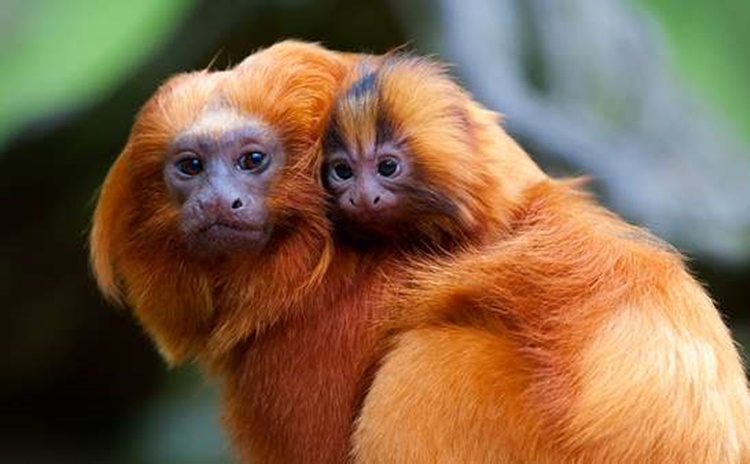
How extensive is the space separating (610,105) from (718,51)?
702 mm

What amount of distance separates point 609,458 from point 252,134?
3.97ft

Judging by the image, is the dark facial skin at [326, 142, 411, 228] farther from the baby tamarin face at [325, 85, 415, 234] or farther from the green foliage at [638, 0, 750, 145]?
the green foliage at [638, 0, 750, 145]

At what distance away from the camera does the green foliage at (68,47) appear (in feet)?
23.3

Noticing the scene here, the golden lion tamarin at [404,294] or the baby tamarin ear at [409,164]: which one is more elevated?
the baby tamarin ear at [409,164]

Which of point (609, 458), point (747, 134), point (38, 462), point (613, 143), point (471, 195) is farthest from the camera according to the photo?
point (38, 462)

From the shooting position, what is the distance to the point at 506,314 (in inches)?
141

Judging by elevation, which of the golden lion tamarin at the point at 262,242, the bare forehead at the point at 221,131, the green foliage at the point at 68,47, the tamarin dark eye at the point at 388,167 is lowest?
the green foliage at the point at 68,47

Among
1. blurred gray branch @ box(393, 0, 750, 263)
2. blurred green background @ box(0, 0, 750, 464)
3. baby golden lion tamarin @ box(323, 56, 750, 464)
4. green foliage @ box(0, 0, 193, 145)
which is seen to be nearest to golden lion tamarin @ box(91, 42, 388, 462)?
baby golden lion tamarin @ box(323, 56, 750, 464)

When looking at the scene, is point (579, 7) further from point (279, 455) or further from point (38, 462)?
point (279, 455)

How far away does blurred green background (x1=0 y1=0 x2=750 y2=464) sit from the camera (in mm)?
6812

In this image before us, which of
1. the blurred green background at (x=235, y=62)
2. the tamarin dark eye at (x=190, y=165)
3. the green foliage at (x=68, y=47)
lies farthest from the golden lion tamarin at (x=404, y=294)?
the green foliage at (x=68, y=47)

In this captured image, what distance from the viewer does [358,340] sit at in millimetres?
3730

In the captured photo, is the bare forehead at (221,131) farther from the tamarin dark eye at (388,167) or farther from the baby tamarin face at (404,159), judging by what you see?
the tamarin dark eye at (388,167)

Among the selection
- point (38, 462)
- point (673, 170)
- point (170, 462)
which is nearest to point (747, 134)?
point (673, 170)
